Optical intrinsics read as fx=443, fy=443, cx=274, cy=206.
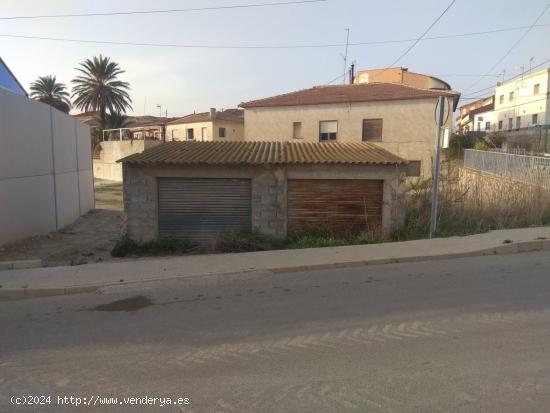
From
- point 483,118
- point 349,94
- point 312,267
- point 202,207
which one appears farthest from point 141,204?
point 483,118

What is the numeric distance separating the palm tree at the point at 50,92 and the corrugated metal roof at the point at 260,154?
42.4 metres

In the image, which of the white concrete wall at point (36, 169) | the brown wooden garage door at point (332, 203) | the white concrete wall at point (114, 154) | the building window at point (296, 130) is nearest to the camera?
the brown wooden garage door at point (332, 203)

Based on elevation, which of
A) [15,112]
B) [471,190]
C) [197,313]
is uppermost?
[15,112]

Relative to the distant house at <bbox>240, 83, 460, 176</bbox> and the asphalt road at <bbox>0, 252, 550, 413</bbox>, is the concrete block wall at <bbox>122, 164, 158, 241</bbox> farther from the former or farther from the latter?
the distant house at <bbox>240, 83, 460, 176</bbox>

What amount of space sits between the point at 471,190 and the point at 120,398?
39.1 ft

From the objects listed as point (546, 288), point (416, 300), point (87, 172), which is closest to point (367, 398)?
point (416, 300)

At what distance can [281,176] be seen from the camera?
34.3ft

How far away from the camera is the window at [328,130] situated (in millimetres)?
29781

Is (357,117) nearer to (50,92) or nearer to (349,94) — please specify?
(349,94)

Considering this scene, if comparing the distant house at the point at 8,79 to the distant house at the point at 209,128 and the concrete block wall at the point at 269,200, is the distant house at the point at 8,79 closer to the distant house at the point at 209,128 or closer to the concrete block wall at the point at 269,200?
the concrete block wall at the point at 269,200

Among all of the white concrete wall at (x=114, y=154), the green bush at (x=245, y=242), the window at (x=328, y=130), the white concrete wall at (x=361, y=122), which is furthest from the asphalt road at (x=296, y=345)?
the white concrete wall at (x=114, y=154)

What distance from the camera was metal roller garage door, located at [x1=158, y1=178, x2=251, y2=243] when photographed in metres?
10.6

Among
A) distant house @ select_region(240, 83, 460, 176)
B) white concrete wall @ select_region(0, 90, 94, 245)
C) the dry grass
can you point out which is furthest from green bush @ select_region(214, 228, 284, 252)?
distant house @ select_region(240, 83, 460, 176)

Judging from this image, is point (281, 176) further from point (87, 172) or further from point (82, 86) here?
point (82, 86)
